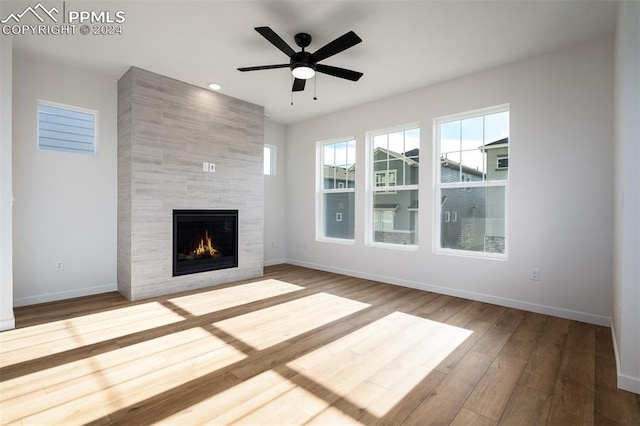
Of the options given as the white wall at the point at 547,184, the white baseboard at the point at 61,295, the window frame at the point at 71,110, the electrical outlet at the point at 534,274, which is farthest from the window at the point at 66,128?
the electrical outlet at the point at 534,274

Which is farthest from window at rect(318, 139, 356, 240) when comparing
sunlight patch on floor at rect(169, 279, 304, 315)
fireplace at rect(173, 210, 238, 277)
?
fireplace at rect(173, 210, 238, 277)

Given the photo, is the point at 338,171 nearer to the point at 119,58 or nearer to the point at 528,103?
→ the point at 528,103

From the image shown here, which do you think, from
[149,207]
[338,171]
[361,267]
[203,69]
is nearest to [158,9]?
[203,69]

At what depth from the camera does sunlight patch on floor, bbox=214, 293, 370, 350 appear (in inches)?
109

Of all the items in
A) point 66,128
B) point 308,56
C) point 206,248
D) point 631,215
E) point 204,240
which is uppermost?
point 308,56

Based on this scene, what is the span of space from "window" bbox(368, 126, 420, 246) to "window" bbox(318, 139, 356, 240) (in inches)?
17.9

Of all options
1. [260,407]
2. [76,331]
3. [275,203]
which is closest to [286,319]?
[260,407]

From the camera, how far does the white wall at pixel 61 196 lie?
353 centimetres

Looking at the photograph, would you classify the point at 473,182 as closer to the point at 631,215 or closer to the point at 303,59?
the point at 631,215


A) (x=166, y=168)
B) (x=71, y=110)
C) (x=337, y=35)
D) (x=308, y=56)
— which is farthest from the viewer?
(x=166, y=168)

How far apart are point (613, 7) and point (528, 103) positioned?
1.02 m

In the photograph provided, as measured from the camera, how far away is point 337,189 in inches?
224

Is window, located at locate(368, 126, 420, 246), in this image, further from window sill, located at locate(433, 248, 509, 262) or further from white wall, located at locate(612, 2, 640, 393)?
white wall, located at locate(612, 2, 640, 393)

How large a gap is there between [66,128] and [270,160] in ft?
10.7
